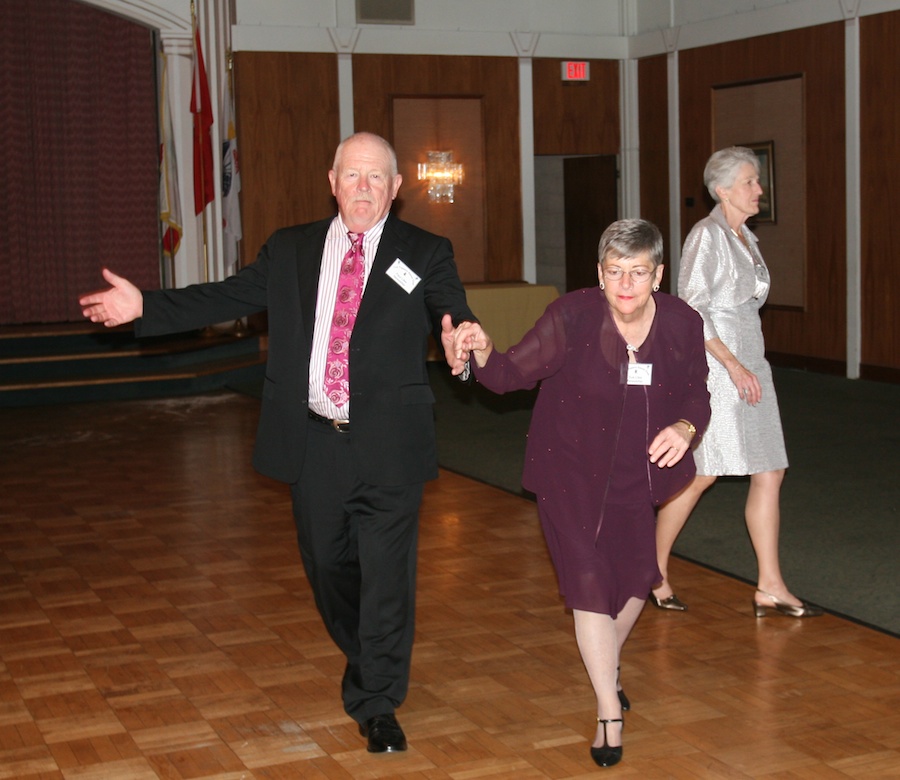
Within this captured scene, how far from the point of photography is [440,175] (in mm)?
13234

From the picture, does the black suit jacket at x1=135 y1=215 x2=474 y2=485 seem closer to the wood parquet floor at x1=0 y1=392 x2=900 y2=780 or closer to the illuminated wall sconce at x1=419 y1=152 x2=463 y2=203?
the wood parquet floor at x1=0 y1=392 x2=900 y2=780

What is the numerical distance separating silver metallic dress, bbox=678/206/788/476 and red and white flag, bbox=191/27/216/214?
8.51 metres

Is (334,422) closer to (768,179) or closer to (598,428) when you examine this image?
(598,428)

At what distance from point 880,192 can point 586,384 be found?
27.0ft

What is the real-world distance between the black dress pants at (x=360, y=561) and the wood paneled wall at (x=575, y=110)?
10880 mm

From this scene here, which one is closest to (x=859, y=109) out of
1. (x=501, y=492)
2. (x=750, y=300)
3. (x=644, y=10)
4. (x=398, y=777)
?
(x=644, y=10)

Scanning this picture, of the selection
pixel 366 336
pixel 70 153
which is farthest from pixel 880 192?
pixel 366 336

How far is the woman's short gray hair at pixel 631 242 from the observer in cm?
301

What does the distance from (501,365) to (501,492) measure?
11.4ft

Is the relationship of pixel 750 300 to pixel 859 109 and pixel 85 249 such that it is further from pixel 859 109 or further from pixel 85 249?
pixel 85 249

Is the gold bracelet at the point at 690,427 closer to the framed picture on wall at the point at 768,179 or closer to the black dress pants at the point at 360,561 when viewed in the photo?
the black dress pants at the point at 360,561

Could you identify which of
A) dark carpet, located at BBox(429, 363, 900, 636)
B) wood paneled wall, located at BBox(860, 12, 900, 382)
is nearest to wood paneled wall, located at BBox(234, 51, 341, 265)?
dark carpet, located at BBox(429, 363, 900, 636)

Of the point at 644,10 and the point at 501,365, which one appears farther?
the point at 644,10

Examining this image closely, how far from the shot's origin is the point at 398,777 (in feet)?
10.1
